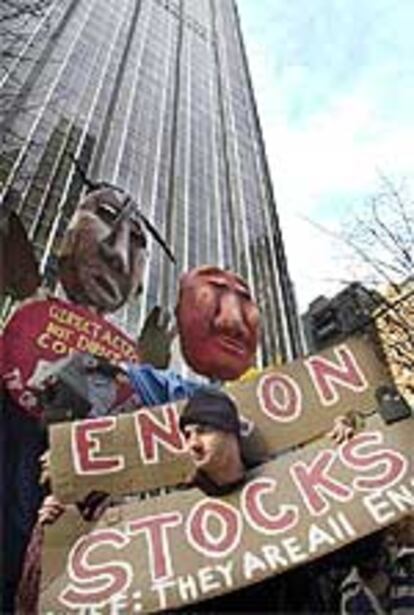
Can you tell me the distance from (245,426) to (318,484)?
2.63 ft

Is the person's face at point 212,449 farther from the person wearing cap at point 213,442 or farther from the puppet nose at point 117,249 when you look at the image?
the puppet nose at point 117,249

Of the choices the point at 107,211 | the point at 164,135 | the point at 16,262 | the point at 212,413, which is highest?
the point at 164,135

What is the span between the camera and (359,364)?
8016 millimetres

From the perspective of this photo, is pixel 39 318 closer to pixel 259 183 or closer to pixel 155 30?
pixel 259 183

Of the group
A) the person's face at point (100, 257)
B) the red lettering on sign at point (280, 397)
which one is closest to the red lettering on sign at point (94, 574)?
the red lettering on sign at point (280, 397)

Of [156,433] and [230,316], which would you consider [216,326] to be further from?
[156,433]

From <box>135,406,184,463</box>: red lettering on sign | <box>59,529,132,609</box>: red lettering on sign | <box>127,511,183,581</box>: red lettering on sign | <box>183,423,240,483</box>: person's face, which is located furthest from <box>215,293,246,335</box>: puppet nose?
<box>59,529,132,609</box>: red lettering on sign

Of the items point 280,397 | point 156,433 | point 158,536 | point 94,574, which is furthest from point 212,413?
point 94,574

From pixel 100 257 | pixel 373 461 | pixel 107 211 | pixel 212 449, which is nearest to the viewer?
pixel 373 461

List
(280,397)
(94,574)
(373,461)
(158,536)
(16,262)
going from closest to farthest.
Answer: (94,574)
(158,536)
(373,461)
(280,397)
(16,262)

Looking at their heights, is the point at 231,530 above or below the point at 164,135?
below

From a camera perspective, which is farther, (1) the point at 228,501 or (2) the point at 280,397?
(2) the point at 280,397

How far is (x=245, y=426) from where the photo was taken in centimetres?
758

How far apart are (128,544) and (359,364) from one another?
8.17ft
